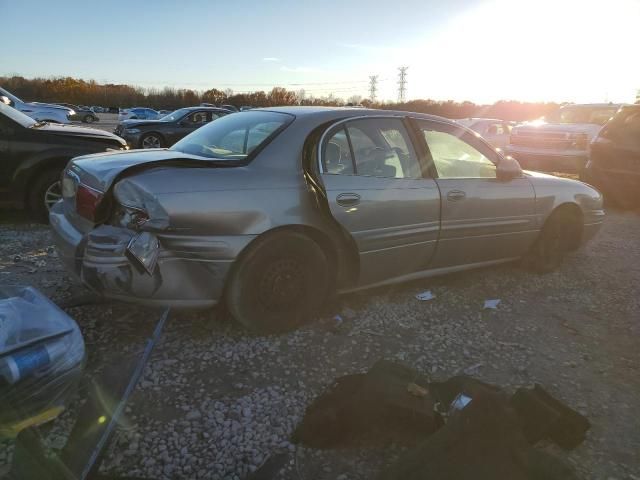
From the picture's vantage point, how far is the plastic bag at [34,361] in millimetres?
2076

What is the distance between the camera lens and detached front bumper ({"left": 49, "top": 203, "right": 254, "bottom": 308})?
9.06ft

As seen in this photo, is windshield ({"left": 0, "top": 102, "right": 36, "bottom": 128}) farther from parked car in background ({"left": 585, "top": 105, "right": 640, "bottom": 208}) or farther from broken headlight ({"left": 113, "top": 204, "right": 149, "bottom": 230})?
parked car in background ({"left": 585, "top": 105, "right": 640, "bottom": 208})

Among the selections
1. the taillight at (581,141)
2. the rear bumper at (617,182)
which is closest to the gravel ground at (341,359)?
the rear bumper at (617,182)

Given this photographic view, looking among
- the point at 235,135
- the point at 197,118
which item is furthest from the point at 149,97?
the point at 235,135

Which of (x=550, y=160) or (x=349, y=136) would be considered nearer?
(x=349, y=136)

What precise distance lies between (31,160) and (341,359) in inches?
184

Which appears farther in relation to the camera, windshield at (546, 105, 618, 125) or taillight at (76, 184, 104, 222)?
windshield at (546, 105, 618, 125)

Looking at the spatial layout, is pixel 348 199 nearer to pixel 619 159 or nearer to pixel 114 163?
pixel 114 163

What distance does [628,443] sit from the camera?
2434mm

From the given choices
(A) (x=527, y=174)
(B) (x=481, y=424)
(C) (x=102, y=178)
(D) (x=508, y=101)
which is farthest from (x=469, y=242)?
(D) (x=508, y=101)

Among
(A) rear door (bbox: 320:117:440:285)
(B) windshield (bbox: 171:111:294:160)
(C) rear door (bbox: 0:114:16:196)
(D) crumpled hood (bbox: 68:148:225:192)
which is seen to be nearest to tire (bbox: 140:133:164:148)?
(C) rear door (bbox: 0:114:16:196)

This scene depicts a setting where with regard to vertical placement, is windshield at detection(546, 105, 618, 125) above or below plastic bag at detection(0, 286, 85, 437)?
above

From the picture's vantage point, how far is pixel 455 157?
13.7ft

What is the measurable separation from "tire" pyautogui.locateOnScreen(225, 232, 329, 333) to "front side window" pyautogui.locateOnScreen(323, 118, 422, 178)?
2.00ft
